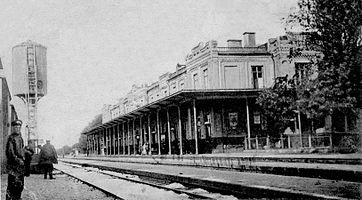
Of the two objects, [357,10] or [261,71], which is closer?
[357,10]

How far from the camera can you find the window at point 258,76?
31769 millimetres

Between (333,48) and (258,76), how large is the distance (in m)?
17.2

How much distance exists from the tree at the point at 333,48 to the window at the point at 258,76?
1498cm

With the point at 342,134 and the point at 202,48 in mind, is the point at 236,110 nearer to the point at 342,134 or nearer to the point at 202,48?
the point at 202,48

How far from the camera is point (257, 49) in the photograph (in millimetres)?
A: 32000

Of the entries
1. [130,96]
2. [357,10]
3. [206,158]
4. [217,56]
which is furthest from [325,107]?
[130,96]

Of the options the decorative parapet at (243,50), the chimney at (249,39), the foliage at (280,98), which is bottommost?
the foliage at (280,98)

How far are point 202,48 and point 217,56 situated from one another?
1.78 meters

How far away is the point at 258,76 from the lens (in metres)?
32.0

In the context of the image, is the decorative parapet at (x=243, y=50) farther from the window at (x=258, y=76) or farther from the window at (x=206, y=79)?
the window at (x=206, y=79)

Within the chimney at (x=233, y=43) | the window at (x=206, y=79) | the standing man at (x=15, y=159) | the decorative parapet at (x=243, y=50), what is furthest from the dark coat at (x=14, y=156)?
the chimney at (x=233, y=43)

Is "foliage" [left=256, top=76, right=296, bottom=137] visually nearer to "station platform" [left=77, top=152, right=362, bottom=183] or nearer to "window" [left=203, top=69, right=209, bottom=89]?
"station platform" [left=77, top=152, right=362, bottom=183]

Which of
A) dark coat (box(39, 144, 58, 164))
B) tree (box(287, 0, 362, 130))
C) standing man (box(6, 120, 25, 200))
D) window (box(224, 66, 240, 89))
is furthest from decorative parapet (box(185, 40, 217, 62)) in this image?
standing man (box(6, 120, 25, 200))

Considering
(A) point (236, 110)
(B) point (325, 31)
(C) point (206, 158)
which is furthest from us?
(A) point (236, 110)
